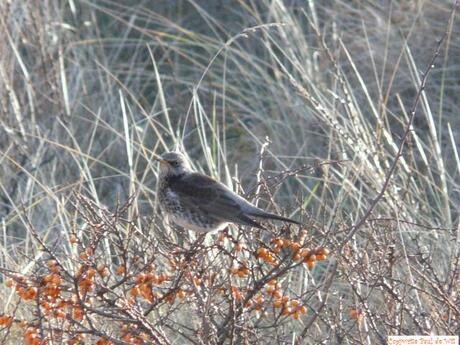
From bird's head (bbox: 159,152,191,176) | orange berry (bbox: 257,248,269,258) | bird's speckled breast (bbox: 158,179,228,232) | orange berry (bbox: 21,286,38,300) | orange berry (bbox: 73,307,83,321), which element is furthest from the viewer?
bird's head (bbox: 159,152,191,176)

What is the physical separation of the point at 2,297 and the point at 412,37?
133 inches

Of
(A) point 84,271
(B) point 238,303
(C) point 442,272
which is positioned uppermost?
(A) point 84,271

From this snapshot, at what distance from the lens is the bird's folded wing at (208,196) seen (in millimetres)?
3770

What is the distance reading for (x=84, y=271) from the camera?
2.95 meters

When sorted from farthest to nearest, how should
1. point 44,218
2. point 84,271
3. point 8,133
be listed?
point 8,133 → point 44,218 → point 84,271

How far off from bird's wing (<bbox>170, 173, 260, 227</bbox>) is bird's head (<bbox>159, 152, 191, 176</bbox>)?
0.18ft

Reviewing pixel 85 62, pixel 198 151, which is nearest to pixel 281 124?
pixel 198 151

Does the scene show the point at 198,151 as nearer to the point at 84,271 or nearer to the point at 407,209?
the point at 407,209

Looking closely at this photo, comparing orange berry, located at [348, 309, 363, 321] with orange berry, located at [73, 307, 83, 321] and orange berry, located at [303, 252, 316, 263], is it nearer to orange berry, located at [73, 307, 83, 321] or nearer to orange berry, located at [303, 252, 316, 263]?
orange berry, located at [303, 252, 316, 263]

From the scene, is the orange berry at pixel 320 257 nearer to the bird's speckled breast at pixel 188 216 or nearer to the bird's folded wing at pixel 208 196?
the bird's folded wing at pixel 208 196

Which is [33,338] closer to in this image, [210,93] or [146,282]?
[146,282]

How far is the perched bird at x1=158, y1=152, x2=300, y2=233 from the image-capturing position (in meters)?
3.74

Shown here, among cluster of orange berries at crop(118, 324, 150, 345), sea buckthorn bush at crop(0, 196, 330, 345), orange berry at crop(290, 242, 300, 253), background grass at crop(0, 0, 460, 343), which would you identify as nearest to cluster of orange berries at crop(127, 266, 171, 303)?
sea buckthorn bush at crop(0, 196, 330, 345)

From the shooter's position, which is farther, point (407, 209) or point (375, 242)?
point (407, 209)
